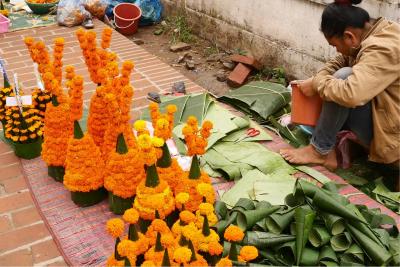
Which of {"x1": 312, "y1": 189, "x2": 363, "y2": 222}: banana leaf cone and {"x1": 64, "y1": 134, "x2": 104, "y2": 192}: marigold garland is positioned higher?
{"x1": 312, "y1": 189, "x2": 363, "y2": 222}: banana leaf cone

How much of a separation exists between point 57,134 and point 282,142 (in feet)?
5.64

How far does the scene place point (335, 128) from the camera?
10.0 ft

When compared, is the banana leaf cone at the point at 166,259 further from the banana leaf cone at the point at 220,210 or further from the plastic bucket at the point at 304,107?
the plastic bucket at the point at 304,107

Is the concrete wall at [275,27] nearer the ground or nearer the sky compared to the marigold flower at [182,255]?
nearer the ground

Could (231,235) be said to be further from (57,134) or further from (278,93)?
(278,93)

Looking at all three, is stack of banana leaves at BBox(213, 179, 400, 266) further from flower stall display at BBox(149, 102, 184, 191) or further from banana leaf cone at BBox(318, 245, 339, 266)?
flower stall display at BBox(149, 102, 184, 191)

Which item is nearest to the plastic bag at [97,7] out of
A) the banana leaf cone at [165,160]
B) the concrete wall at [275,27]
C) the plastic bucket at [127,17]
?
the plastic bucket at [127,17]

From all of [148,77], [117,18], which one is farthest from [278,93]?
[117,18]

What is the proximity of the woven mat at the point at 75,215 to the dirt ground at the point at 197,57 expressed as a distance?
7.89ft

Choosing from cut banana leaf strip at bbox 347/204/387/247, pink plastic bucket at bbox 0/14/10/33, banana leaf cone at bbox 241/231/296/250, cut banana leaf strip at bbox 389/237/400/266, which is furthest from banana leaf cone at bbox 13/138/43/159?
pink plastic bucket at bbox 0/14/10/33

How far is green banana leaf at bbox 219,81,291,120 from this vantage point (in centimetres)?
381

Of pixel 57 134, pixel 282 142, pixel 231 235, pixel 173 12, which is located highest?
pixel 231 235

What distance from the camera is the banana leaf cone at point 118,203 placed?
8.56 ft

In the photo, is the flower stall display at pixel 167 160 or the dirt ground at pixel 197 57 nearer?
the flower stall display at pixel 167 160
